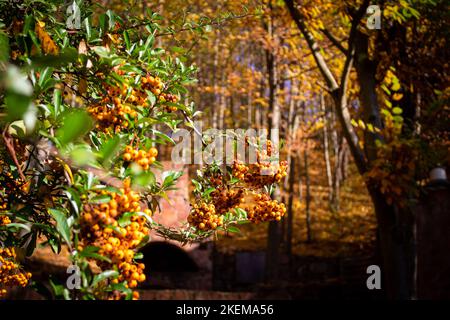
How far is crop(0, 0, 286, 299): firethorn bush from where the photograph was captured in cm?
144

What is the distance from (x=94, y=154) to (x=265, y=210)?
136 cm

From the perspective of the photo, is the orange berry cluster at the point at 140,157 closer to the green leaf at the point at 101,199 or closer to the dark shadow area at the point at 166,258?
the green leaf at the point at 101,199

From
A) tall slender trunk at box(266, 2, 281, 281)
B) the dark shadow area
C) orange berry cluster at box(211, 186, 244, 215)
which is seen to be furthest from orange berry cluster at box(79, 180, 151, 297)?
the dark shadow area

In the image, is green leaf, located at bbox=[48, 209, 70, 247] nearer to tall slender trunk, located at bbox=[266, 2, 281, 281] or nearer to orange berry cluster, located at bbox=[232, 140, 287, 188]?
orange berry cluster, located at bbox=[232, 140, 287, 188]

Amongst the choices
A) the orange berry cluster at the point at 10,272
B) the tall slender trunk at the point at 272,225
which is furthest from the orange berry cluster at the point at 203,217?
the tall slender trunk at the point at 272,225

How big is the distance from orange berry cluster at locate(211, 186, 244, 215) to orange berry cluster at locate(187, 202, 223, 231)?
93 mm

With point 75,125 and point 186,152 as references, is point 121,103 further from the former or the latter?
point 186,152

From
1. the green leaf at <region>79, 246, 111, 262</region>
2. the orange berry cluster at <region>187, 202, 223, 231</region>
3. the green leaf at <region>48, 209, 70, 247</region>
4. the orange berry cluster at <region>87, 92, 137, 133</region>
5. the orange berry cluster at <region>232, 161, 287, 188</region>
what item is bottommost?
the green leaf at <region>79, 246, 111, 262</region>

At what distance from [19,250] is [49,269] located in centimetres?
1002

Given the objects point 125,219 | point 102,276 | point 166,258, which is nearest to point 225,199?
point 125,219

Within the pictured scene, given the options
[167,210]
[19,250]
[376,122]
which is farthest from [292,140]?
[19,250]

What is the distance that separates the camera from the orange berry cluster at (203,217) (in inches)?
94.2
